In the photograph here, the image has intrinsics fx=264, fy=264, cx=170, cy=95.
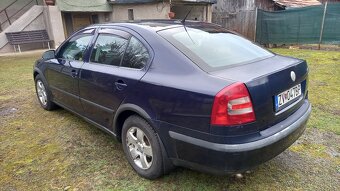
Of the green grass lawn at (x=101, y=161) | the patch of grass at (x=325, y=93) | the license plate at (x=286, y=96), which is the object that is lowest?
the patch of grass at (x=325, y=93)

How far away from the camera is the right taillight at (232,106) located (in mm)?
1957

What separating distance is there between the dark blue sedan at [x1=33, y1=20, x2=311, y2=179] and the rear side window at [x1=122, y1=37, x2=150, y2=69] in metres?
0.01

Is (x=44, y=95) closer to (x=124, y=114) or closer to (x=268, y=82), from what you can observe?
(x=124, y=114)

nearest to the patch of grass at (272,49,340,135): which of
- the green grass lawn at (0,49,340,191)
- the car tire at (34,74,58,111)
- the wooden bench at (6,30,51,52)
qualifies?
the green grass lawn at (0,49,340,191)

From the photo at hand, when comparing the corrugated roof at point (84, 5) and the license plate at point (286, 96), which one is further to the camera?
the corrugated roof at point (84, 5)

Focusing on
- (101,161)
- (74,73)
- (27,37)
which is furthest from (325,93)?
(27,37)

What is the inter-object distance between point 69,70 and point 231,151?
2.57 m

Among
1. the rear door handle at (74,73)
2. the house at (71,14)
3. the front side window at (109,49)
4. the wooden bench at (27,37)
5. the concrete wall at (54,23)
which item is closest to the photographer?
the front side window at (109,49)

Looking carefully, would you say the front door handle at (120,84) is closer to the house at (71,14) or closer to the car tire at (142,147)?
the car tire at (142,147)

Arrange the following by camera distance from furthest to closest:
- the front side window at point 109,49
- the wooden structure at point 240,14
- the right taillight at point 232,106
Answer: the wooden structure at point 240,14
the front side window at point 109,49
the right taillight at point 232,106

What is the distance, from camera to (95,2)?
1494 centimetres

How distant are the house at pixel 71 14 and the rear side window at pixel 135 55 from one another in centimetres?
1142

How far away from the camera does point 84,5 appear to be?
14.6m

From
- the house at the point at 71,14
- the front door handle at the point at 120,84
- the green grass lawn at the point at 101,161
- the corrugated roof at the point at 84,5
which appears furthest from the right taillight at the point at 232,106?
the corrugated roof at the point at 84,5
